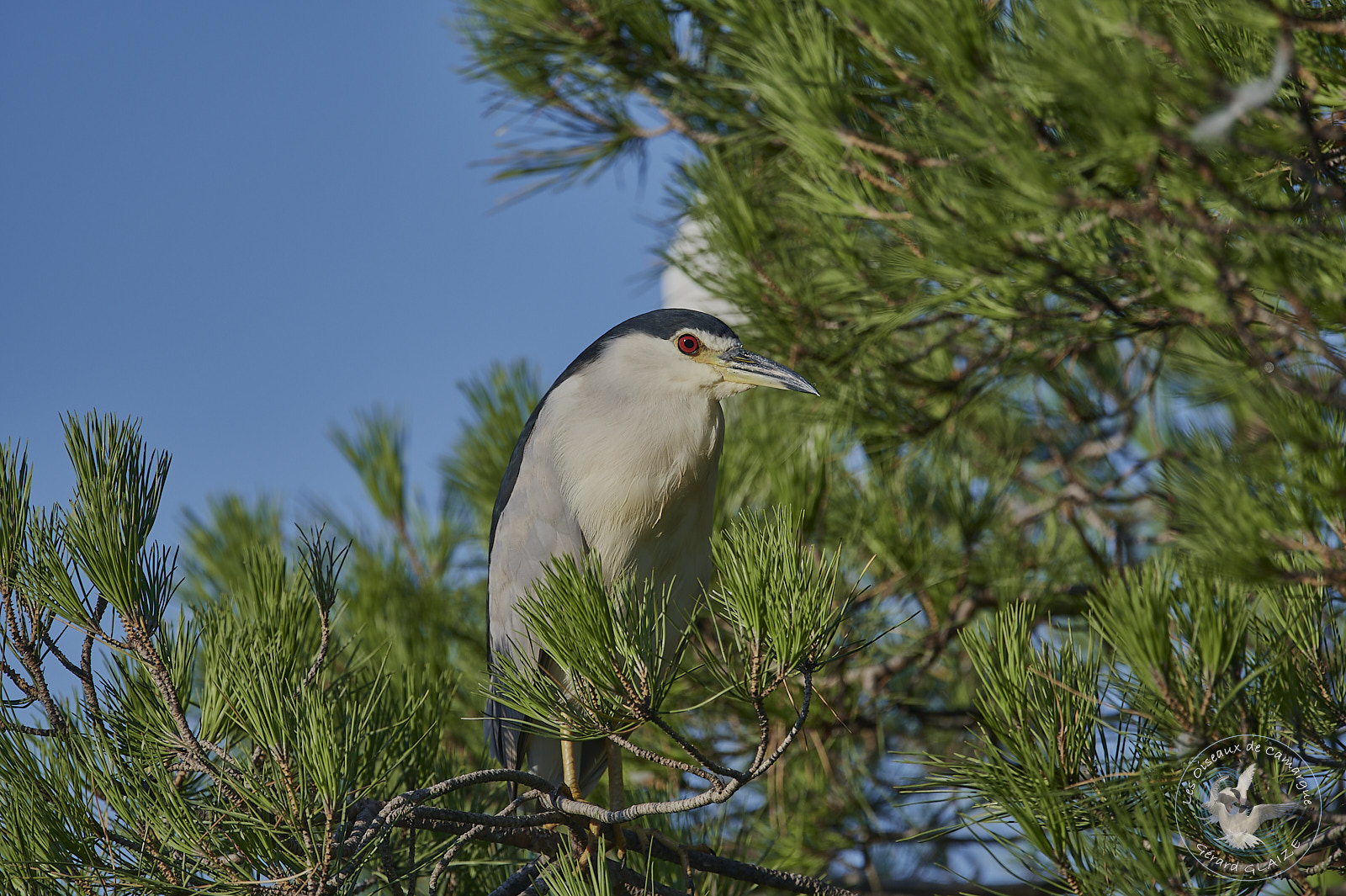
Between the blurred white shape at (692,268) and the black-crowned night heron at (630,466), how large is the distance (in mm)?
124

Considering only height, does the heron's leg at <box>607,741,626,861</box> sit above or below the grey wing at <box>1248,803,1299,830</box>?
below

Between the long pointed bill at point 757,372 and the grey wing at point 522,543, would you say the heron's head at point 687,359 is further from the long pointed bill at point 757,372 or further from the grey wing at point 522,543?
the grey wing at point 522,543

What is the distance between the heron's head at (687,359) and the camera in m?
1.66

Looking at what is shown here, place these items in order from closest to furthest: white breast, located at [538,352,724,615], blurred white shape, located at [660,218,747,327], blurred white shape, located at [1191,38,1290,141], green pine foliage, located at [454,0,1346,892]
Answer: blurred white shape, located at [1191,38,1290,141] → green pine foliage, located at [454,0,1346,892] → white breast, located at [538,352,724,615] → blurred white shape, located at [660,218,747,327]

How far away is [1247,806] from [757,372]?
94 centimetres

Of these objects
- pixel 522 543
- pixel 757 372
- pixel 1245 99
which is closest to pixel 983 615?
pixel 757 372

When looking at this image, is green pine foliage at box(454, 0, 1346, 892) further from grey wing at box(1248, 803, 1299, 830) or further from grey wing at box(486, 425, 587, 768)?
grey wing at box(486, 425, 587, 768)

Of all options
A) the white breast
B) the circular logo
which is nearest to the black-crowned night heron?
the white breast

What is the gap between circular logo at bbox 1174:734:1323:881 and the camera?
0.94 m

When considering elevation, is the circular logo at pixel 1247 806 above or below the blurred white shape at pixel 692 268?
below

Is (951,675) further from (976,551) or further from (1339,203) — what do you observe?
(1339,203)

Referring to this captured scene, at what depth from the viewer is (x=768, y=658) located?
95 centimetres

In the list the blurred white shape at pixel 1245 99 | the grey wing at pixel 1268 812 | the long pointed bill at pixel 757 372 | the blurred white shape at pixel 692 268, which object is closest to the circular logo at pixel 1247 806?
the grey wing at pixel 1268 812

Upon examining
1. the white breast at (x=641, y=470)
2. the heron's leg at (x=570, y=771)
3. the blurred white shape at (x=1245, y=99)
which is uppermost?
the blurred white shape at (x=1245, y=99)
